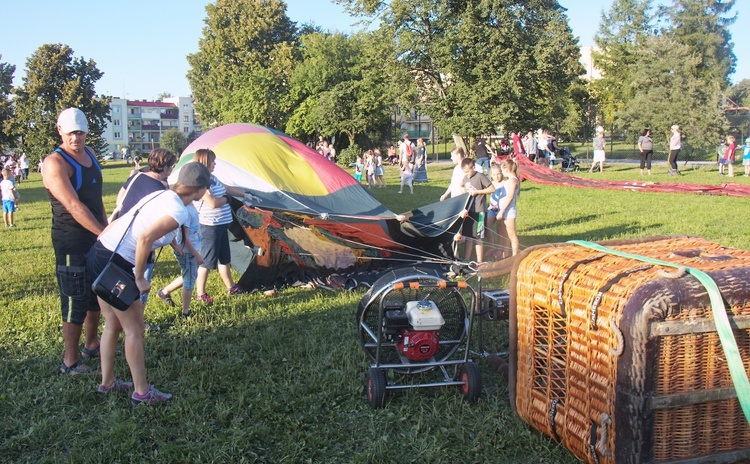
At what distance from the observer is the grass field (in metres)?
3.48

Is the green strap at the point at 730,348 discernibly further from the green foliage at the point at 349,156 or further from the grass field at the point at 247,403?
the green foliage at the point at 349,156

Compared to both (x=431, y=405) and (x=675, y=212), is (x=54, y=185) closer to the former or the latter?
(x=431, y=405)

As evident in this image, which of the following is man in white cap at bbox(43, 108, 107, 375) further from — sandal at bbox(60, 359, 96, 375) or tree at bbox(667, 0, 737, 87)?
tree at bbox(667, 0, 737, 87)

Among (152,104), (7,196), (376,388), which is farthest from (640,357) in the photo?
(152,104)

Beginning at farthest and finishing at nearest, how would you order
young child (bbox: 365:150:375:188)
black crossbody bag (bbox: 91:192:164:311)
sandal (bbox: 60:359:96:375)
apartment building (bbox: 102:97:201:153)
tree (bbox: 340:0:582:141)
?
apartment building (bbox: 102:97:201:153), tree (bbox: 340:0:582:141), young child (bbox: 365:150:375:188), sandal (bbox: 60:359:96:375), black crossbody bag (bbox: 91:192:164:311)

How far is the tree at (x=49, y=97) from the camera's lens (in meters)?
49.4

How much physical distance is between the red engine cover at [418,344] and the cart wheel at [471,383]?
26cm

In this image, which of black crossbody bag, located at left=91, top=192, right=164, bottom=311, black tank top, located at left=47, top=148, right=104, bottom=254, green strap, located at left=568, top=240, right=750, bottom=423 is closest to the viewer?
green strap, located at left=568, top=240, right=750, bottom=423

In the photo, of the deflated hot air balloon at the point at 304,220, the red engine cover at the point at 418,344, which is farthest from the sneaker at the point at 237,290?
the red engine cover at the point at 418,344

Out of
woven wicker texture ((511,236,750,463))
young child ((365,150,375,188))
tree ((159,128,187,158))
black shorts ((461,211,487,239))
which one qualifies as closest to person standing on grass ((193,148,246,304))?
black shorts ((461,211,487,239))

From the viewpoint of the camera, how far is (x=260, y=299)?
6.52m

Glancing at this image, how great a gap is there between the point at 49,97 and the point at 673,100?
154 feet

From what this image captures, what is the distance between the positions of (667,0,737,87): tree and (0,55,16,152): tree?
53.3m

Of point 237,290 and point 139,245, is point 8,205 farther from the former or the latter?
point 139,245
